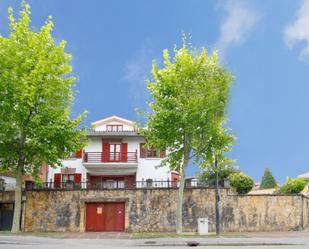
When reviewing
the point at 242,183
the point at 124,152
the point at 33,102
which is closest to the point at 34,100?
the point at 33,102

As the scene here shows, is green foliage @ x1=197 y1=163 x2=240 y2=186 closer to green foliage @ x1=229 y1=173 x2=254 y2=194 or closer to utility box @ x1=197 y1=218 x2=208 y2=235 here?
green foliage @ x1=229 y1=173 x2=254 y2=194

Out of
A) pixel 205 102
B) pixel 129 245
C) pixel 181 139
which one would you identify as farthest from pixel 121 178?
pixel 129 245

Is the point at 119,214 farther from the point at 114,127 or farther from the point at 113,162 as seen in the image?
the point at 114,127

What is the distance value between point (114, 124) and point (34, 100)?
56.4ft

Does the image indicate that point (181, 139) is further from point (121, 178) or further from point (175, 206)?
point (121, 178)

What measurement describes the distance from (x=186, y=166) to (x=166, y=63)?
7277 mm

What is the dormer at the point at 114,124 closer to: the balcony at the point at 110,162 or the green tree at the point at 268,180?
the balcony at the point at 110,162

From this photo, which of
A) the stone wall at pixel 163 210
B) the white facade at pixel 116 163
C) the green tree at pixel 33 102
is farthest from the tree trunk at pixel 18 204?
the white facade at pixel 116 163

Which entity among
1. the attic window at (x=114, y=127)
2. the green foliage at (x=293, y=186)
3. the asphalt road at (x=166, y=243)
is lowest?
the asphalt road at (x=166, y=243)

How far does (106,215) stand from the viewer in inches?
1347

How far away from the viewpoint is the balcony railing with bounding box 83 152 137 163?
43.8 metres

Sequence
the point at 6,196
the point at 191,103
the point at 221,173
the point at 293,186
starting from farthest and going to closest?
1. the point at 221,173
2. the point at 293,186
3. the point at 6,196
4. the point at 191,103

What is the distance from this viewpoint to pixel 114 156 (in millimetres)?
44156

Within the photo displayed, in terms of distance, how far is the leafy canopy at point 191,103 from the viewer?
2978 cm
